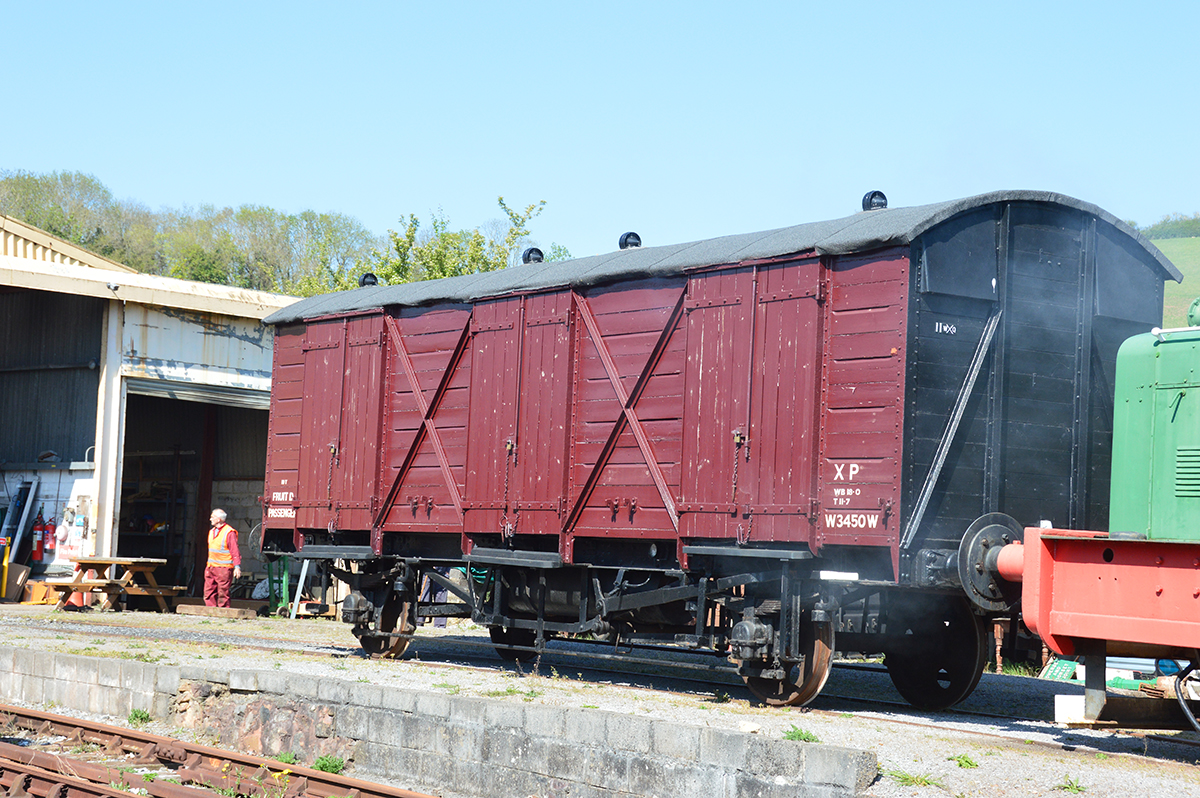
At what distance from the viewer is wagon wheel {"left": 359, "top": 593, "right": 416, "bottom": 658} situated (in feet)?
48.2

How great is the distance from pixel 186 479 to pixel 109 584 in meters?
9.70

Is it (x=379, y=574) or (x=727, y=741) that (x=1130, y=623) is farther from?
(x=379, y=574)

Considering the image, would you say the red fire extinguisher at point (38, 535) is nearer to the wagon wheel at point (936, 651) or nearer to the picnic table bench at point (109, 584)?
the picnic table bench at point (109, 584)

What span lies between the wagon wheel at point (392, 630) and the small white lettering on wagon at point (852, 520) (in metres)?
6.51

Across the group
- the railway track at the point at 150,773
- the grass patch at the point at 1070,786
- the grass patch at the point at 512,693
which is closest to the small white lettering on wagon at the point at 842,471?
the grass patch at the point at 512,693

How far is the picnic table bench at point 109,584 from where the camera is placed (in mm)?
22109

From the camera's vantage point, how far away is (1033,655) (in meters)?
10.5

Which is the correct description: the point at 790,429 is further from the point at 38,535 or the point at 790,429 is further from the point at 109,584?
the point at 38,535

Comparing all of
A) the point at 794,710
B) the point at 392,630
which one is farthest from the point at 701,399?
the point at 392,630

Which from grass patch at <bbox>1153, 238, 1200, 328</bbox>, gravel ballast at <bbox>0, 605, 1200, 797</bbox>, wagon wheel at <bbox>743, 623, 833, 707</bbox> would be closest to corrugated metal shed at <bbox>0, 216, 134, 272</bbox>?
gravel ballast at <bbox>0, 605, 1200, 797</bbox>

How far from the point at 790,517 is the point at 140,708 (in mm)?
7064

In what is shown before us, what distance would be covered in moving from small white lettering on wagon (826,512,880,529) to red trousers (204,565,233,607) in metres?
16.8

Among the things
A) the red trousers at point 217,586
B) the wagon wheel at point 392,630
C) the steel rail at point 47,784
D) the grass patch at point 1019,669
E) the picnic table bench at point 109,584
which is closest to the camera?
the steel rail at point 47,784

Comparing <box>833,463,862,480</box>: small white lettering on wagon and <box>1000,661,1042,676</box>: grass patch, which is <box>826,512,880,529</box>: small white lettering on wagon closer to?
<box>833,463,862,480</box>: small white lettering on wagon
